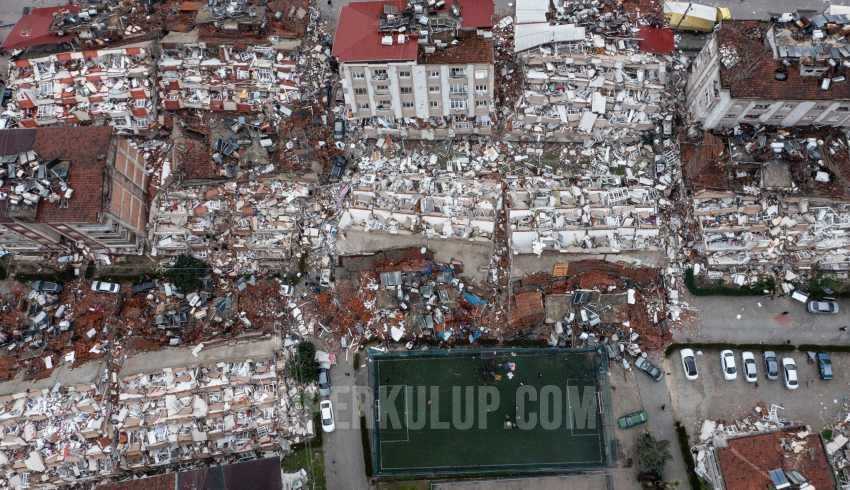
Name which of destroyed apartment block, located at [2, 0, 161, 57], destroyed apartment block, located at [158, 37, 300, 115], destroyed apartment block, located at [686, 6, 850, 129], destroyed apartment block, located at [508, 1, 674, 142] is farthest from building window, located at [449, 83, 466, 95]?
destroyed apartment block, located at [2, 0, 161, 57]

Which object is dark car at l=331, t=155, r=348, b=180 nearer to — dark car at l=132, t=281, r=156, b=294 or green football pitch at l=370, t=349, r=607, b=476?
green football pitch at l=370, t=349, r=607, b=476

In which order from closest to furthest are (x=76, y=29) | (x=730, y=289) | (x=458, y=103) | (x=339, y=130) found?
1. (x=730, y=289)
2. (x=458, y=103)
3. (x=339, y=130)
4. (x=76, y=29)

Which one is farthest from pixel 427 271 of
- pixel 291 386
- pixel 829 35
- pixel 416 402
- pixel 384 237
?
pixel 829 35

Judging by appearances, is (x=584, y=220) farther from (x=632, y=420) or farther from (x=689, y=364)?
(x=632, y=420)

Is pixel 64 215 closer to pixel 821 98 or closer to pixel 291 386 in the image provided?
pixel 291 386

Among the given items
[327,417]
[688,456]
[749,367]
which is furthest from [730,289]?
[327,417]

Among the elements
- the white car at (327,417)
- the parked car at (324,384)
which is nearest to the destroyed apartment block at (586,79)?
the parked car at (324,384)

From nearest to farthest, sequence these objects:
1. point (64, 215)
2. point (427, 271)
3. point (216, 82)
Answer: point (64, 215) → point (427, 271) → point (216, 82)
